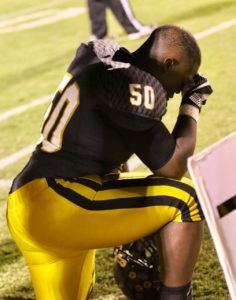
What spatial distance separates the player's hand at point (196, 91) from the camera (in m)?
2.33

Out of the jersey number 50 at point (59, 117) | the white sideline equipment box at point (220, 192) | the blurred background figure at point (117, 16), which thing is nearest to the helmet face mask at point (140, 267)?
the jersey number 50 at point (59, 117)

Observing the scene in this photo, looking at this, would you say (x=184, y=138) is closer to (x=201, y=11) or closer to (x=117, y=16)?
(x=117, y=16)

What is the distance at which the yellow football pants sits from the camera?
216 cm

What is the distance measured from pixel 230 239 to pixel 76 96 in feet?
2.41

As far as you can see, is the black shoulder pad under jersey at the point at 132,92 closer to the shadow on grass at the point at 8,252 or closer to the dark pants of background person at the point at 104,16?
the shadow on grass at the point at 8,252

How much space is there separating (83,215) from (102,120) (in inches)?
12.8

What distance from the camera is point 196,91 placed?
7.70 feet

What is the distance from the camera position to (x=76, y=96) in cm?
218

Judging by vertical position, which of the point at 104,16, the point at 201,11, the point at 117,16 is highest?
the point at 104,16

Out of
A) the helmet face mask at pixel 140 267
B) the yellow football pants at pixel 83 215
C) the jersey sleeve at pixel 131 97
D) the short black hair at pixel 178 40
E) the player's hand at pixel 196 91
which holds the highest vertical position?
the short black hair at pixel 178 40

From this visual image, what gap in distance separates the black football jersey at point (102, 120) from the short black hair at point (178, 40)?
0.11m

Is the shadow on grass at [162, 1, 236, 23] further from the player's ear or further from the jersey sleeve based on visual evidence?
the jersey sleeve

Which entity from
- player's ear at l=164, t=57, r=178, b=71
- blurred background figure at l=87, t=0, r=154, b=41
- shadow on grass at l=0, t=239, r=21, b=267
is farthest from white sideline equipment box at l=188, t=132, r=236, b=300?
blurred background figure at l=87, t=0, r=154, b=41

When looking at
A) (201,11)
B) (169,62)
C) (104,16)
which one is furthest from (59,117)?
(201,11)
